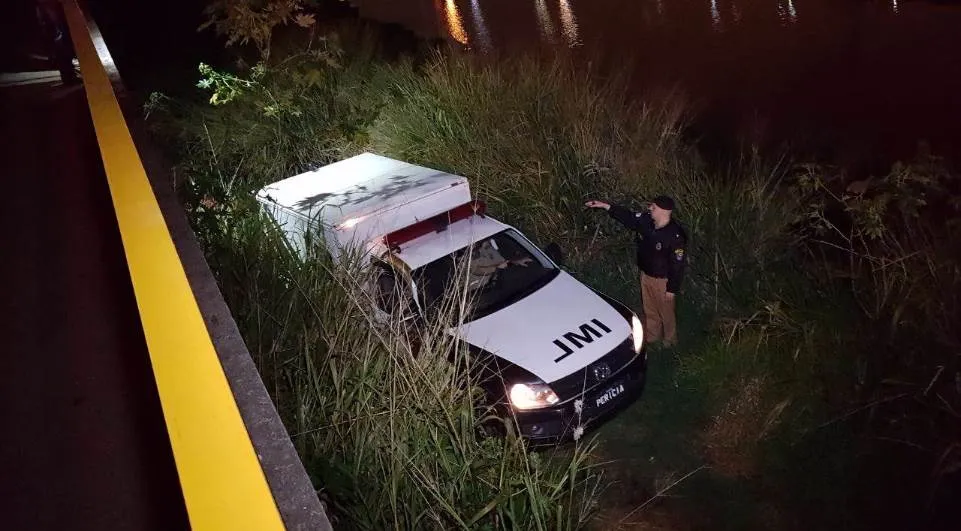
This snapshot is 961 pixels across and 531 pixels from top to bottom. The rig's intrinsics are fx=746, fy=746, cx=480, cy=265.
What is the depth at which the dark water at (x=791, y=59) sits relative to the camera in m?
9.54

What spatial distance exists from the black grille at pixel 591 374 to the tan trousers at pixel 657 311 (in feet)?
2.72

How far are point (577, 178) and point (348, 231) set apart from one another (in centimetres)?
299

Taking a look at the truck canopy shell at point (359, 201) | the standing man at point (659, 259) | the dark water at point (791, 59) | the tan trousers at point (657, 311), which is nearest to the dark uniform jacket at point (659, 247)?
the standing man at point (659, 259)

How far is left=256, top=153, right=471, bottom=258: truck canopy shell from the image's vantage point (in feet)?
20.4

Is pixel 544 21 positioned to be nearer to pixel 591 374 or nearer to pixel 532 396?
pixel 591 374

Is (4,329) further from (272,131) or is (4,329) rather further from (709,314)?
(709,314)

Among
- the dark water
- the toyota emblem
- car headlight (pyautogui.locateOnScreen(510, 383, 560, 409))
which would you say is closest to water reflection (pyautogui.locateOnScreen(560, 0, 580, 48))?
the dark water

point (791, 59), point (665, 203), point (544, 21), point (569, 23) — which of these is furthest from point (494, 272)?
point (544, 21)

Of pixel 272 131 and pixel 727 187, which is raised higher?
pixel 272 131

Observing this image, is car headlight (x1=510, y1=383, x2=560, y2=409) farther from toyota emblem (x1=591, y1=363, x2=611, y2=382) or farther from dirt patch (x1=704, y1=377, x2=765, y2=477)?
dirt patch (x1=704, y1=377, x2=765, y2=477)

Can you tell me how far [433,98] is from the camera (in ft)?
31.3

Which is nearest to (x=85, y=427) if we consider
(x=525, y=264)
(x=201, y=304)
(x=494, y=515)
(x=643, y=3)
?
(x=201, y=304)

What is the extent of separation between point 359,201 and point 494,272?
53.7 inches

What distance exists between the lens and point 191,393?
2402 mm
